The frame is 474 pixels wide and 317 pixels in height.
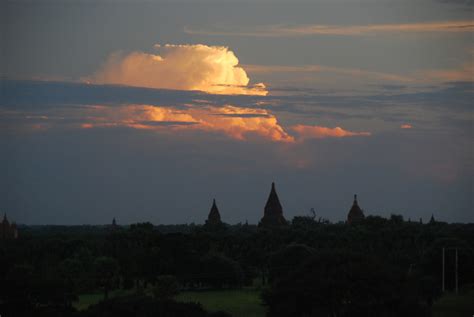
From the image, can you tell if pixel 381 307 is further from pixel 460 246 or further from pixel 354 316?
pixel 460 246

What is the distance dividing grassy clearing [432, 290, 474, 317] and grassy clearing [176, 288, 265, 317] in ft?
27.0

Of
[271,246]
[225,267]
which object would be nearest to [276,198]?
[271,246]

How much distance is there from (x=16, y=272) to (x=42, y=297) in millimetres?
5322

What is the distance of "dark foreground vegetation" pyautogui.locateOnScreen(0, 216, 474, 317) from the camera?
39094 millimetres

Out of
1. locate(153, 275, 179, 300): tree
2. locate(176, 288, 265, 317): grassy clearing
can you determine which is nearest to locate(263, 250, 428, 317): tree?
locate(176, 288, 265, 317): grassy clearing

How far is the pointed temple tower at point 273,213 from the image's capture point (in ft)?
451

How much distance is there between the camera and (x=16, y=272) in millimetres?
46000

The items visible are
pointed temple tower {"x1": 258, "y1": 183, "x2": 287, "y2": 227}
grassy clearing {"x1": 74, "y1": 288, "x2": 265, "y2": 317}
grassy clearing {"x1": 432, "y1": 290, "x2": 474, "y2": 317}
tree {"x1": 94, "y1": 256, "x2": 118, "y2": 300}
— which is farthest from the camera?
pointed temple tower {"x1": 258, "y1": 183, "x2": 287, "y2": 227}

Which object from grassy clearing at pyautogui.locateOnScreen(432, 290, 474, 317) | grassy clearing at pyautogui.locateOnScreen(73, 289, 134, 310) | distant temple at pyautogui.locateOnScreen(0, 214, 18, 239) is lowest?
grassy clearing at pyautogui.locateOnScreen(73, 289, 134, 310)

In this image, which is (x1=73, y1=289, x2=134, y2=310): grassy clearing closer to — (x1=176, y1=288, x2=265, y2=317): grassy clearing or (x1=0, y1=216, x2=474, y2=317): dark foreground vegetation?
(x1=0, y1=216, x2=474, y2=317): dark foreground vegetation

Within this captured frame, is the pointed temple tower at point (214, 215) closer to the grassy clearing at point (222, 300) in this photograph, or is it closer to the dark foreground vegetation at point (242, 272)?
the dark foreground vegetation at point (242, 272)

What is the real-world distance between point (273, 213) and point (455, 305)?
91255mm

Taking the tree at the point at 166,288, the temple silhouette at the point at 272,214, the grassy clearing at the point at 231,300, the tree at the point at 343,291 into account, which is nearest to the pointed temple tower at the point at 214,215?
the temple silhouette at the point at 272,214

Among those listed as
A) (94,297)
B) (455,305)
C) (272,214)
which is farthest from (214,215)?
(455,305)
